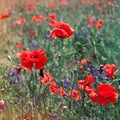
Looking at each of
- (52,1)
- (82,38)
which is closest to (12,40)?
(82,38)

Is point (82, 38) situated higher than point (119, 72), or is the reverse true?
point (82, 38)

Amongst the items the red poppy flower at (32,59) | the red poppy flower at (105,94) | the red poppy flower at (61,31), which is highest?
the red poppy flower at (61,31)

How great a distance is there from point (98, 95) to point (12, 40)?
2552 mm

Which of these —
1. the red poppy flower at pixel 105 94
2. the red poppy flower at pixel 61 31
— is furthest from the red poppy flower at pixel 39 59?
the red poppy flower at pixel 105 94

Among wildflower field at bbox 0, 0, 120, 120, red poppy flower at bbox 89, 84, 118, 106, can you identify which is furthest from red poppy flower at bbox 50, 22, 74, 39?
red poppy flower at bbox 89, 84, 118, 106

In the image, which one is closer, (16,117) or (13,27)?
(16,117)

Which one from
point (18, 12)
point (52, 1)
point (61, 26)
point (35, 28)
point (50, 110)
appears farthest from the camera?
point (52, 1)

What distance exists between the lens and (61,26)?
244cm

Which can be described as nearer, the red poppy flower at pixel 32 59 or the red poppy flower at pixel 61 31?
the red poppy flower at pixel 32 59

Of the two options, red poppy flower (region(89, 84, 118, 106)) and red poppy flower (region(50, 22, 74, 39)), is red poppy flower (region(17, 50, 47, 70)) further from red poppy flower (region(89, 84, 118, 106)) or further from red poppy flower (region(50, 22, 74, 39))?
red poppy flower (region(89, 84, 118, 106))

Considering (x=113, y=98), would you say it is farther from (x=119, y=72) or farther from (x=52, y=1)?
(x=52, y=1)

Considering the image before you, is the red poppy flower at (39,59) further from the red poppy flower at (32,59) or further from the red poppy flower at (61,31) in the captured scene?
the red poppy flower at (61,31)

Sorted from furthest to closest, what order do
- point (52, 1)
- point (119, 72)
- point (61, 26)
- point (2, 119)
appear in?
point (52, 1)
point (119, 72)
point (61, 26)
point (2, 119)

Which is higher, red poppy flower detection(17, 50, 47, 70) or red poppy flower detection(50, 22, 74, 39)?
red poppy flower detection(50, 22, 74, 39)
